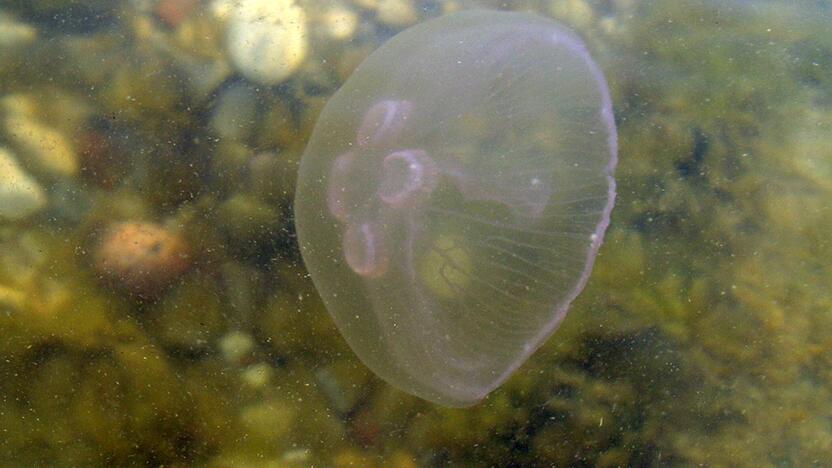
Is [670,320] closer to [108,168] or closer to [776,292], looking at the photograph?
[776,292]

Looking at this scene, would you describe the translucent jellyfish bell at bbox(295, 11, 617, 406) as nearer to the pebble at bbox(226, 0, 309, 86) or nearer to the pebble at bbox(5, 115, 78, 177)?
the pebble at bbox(226, 0, 309, 86)

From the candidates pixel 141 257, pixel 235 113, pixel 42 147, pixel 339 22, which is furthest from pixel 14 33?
pixel 339 22

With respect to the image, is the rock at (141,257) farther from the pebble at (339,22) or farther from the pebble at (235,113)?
the pebble at (339,22)

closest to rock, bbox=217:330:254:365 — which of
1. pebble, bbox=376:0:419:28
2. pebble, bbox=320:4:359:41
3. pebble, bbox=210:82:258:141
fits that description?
pebble, bbox=210:82:258:141

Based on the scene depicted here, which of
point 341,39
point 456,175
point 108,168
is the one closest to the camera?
point 456,175

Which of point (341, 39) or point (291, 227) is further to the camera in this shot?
point (341, 39)

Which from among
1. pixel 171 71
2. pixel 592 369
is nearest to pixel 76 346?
pixel 171 71

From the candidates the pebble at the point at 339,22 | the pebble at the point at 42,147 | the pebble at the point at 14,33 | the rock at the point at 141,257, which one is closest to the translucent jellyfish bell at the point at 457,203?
the pebble at the point at 339,22
